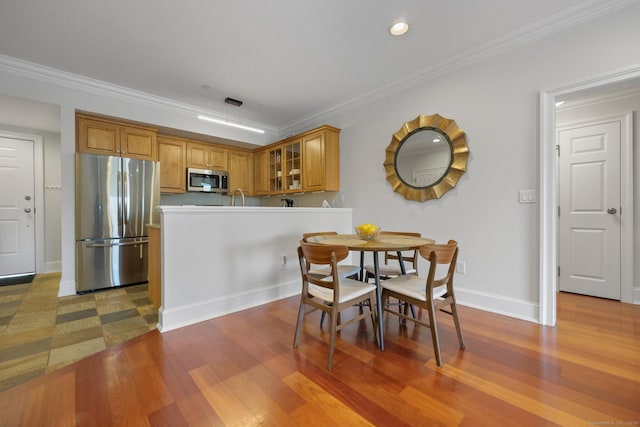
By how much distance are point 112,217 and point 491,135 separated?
444 centimetres

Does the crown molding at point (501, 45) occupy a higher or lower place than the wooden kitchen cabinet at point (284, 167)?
higher

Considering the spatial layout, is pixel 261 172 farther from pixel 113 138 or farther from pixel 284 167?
pixel 113 138

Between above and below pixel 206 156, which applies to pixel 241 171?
below

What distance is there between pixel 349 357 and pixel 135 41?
3.31 meters

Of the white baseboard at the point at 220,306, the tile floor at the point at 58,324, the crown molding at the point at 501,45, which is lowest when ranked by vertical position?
the tile floor at the point at 58,324

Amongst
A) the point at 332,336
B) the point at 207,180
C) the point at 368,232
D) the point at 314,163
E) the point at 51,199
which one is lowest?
the point at 332,336

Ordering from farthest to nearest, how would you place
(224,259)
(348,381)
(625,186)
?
(625,186)
(224,259)
(348,381)

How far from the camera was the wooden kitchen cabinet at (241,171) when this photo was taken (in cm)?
494

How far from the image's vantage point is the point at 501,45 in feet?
8.19

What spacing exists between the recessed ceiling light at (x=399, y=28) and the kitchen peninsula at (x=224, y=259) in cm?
200

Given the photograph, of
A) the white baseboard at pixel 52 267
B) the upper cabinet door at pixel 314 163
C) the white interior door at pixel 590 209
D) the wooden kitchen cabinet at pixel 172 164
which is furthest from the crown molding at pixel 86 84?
the white interior door at pixel 590 209

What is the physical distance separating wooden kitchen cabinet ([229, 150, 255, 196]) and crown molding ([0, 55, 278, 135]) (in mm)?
1012

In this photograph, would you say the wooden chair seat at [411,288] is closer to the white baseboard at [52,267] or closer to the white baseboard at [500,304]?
the white baseboard at [500,304]

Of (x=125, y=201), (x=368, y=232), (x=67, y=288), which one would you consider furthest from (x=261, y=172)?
(x=368, y=232)
